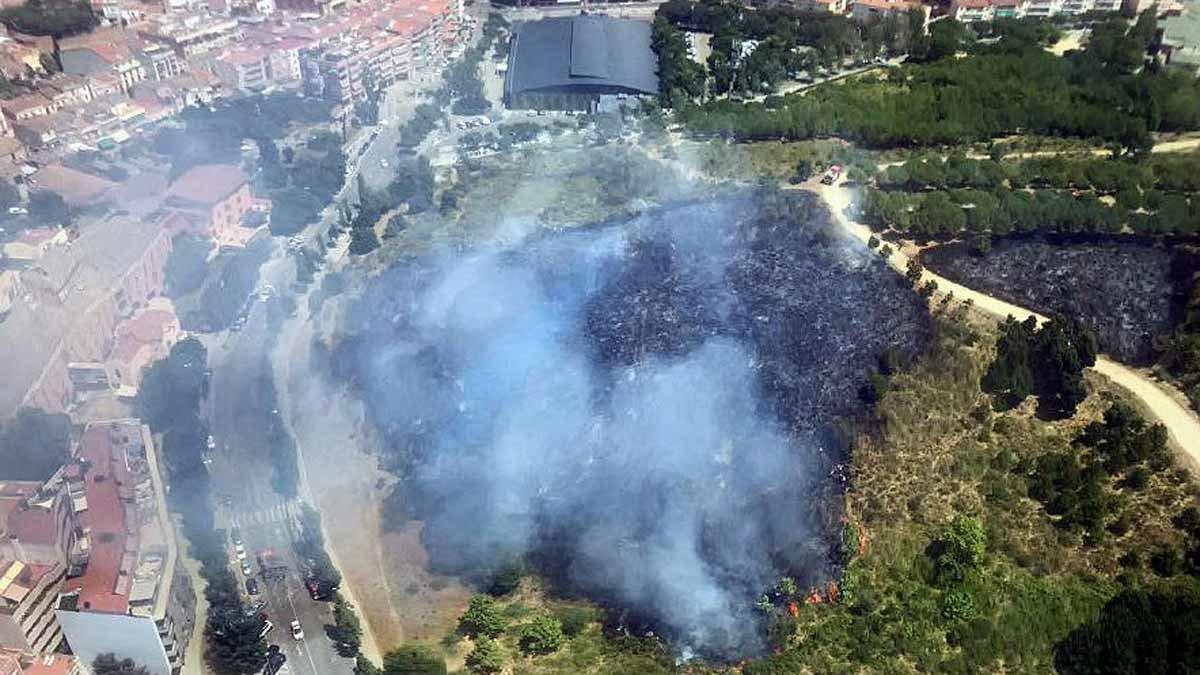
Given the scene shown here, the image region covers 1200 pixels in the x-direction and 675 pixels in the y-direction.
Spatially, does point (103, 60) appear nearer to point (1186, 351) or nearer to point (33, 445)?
point (33, 445)

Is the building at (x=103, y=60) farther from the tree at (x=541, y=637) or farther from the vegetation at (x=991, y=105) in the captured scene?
the tree at (x=541, y=637)

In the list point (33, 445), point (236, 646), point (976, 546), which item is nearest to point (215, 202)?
point (33, 445)

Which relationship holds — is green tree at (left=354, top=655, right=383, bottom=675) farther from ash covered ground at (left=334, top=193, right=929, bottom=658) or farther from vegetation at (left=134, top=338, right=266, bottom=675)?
ash covered ground at (left=334, top=193, right=929, bottom=658)

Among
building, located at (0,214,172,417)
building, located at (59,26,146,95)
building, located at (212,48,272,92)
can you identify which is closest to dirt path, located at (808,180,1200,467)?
building, located at (0,214,172,417)

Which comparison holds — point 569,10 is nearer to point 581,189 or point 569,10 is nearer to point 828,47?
point 828,47

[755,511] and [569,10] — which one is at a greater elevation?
[569,10]

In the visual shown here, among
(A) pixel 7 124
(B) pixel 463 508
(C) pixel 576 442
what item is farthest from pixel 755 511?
(A) pixel 7 124
